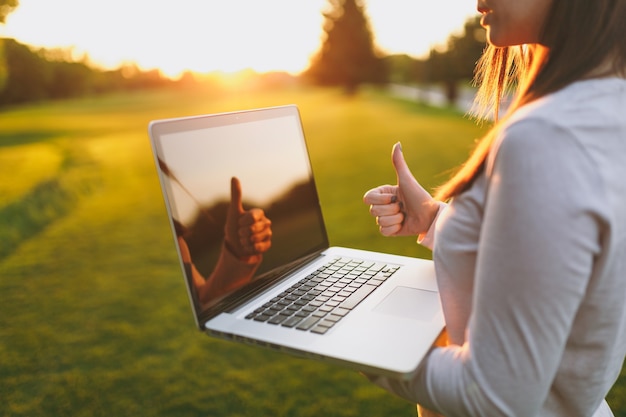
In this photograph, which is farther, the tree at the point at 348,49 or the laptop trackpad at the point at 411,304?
the tree at the point at 348,49

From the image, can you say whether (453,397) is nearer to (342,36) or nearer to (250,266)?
(250,266)

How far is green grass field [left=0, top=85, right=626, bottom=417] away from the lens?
2.90 metres

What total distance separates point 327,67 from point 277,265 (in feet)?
146

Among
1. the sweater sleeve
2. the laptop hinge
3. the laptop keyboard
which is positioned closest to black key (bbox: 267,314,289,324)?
the laptop keyboard

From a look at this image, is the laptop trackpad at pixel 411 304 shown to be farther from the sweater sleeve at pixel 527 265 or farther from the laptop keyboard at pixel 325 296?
the sweater sleeve at pixel 527 265

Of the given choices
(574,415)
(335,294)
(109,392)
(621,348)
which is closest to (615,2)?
(621,348)

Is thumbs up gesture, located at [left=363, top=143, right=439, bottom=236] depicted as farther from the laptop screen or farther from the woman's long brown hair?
the woman's long brown hair

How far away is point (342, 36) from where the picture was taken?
4312cm

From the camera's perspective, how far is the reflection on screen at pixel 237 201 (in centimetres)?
126

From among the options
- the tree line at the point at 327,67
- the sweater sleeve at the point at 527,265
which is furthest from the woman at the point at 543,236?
the tree line at the point at 327,67

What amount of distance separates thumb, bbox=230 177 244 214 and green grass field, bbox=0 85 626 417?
69.6 inches

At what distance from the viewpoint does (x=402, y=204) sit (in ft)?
4.82

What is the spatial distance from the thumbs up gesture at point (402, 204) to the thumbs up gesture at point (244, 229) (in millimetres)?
321

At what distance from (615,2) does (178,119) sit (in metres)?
0.99
